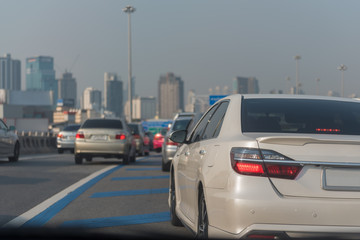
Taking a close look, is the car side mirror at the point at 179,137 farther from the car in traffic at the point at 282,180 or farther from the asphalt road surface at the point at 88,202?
the car in traffic at the point at 282,180

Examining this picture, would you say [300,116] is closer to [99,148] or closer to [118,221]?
[118,221]

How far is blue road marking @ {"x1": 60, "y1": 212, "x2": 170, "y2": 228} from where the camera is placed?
25.7 ft

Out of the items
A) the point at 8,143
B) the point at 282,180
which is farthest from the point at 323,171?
the point at 8,143

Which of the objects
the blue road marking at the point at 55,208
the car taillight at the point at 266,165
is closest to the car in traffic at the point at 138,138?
the blue road marking at the point at 55,208

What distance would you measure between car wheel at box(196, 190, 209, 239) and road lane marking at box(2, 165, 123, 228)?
2715mm

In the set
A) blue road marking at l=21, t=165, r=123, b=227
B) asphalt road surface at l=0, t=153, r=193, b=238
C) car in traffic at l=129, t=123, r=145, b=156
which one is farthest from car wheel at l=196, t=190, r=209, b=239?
car in traffic at l=129, t=123, r=145, b=156

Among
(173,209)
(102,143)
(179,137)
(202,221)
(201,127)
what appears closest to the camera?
(202,221)

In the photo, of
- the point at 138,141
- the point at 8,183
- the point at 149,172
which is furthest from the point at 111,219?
the point at 138,141

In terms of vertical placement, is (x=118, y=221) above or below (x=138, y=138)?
below

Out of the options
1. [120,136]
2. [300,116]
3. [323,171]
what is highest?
[300,116]

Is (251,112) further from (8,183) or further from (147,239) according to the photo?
(8,183)

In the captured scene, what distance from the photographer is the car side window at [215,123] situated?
5932 mm

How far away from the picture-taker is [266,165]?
15.6 ft

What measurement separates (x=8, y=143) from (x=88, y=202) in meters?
10.9
